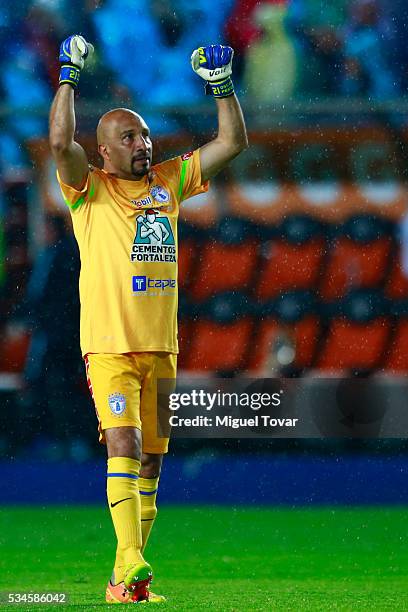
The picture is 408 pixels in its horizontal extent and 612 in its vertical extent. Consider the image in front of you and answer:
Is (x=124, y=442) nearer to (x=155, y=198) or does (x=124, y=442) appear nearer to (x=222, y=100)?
(x=155, y=198)

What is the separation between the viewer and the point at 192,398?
805cm

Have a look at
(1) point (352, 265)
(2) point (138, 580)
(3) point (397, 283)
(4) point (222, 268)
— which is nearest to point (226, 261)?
(4) point (222, 268)

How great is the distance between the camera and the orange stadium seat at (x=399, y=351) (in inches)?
397

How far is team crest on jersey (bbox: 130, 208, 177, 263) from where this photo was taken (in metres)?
5.16

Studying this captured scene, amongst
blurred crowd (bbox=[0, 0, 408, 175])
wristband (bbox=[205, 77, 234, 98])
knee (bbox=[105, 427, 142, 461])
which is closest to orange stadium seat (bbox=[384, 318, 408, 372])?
blurred crowd (bbox=[0, 0, 408, 175])

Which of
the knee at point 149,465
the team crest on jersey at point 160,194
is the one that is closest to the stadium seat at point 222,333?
the knee at point 149,465

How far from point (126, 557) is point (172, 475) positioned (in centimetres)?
427

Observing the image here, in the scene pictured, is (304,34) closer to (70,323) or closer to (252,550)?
(70,323)

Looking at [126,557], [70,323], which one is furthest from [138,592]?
[70,323]

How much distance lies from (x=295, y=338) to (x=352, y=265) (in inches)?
28.5

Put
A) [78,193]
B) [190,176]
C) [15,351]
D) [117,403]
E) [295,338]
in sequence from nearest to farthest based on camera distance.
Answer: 1. [117,403]
2. [78,193]
3. [190,176]
4. [15,351]
5. [295,338]

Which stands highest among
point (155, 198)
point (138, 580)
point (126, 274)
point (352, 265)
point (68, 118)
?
point (68, 118)

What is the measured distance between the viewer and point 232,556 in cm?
692

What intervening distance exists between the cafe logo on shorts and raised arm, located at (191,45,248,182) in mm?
1064
